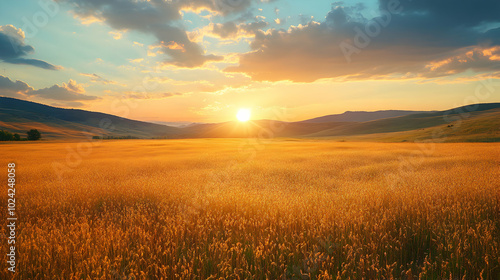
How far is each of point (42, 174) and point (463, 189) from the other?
16766 millimetres

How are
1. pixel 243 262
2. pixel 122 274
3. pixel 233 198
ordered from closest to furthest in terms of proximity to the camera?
pixel 122 274 → pixel 243 262 → pixel 233 198

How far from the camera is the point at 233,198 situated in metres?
6.14

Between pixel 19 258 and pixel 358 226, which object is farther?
pixel 358 226

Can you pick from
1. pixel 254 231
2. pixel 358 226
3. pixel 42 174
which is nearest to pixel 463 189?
pixel 358 226

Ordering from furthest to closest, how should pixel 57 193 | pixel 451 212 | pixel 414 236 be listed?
1. pixel 57 193
2. pixel 451 212
3. pixel 414 236

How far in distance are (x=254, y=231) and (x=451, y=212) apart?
4318mm

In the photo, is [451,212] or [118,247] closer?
[118,247]

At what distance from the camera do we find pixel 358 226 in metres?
4.36

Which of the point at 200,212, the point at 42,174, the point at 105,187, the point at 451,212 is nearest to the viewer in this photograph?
the point at 451,212

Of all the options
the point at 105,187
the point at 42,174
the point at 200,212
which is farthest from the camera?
the point at 42,174

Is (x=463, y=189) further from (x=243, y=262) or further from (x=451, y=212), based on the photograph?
(x=243, y=262)

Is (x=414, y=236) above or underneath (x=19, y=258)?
underneath

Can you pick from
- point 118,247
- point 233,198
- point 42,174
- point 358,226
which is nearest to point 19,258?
point 118,247

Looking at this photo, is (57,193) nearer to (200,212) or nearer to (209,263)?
(200,212)
